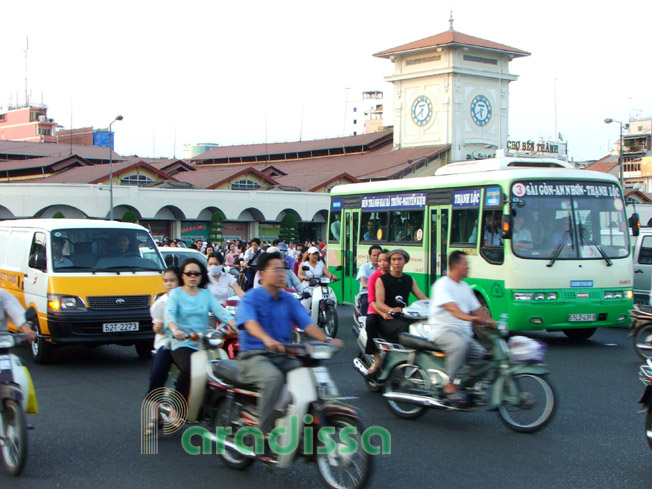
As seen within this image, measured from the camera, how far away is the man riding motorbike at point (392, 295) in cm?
908

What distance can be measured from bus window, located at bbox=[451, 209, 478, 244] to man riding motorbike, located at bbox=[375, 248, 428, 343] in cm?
548

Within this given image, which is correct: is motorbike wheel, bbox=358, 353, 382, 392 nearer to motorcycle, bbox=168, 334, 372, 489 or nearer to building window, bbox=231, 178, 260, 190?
motorcycle, bbox=168, 334, 372, 489

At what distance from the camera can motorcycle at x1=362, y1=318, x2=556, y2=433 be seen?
750cm

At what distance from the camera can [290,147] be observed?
88.8m

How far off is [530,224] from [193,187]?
47.3 metres

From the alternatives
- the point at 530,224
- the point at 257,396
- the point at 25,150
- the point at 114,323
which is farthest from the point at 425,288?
the point at 25,150

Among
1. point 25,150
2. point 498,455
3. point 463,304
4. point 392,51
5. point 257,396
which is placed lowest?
point 498,455

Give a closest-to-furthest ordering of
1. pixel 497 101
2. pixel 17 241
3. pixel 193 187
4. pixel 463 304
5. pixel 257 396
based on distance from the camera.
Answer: pixel 257 396, pixel 463 304, pixel 17 241, pixel 193 187, pixel 497 101

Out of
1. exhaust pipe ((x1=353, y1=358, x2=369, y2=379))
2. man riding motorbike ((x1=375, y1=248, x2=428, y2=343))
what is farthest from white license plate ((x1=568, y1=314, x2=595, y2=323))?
exhaust pipe ((x1=353, y1=358, x2=369, y2=379))

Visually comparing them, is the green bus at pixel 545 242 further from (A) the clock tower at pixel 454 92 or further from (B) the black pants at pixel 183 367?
(A) the clock tower at pixel 454 92

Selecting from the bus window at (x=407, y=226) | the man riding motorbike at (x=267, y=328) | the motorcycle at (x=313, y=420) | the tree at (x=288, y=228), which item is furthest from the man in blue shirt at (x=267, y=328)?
the tree at (x=288, y=228)

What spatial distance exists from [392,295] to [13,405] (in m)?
4.33

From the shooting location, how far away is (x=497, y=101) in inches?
2985

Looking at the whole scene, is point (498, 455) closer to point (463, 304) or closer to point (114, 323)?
point (463, 304)
